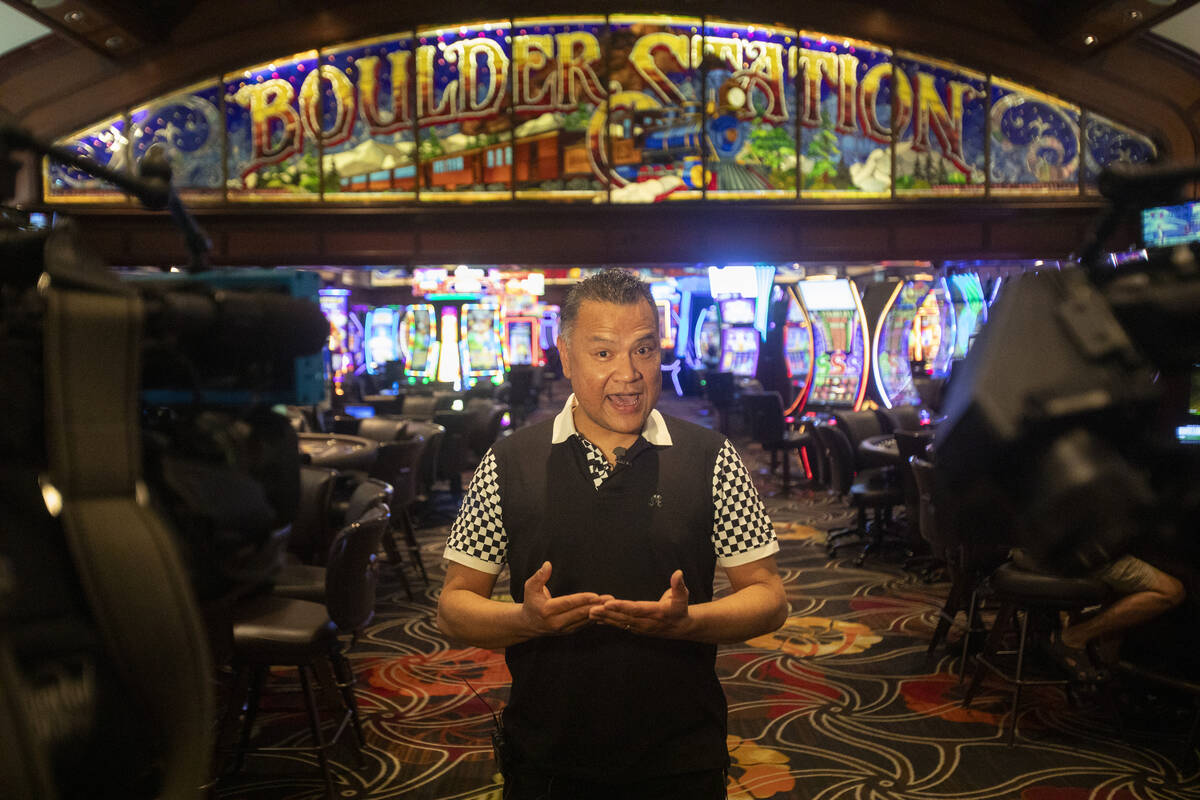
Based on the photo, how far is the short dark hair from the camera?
1.45 meters

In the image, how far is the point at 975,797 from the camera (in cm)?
269

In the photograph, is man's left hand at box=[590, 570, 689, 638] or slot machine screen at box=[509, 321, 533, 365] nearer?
man's left hand at box=[590, 570, 689, 638]

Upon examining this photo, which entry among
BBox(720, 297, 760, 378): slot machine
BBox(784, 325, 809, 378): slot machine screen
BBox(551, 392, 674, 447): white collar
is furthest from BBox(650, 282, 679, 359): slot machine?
BBox(551, 392, 674, 447): white collar

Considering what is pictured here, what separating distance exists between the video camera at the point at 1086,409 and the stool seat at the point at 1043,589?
2.68 meters

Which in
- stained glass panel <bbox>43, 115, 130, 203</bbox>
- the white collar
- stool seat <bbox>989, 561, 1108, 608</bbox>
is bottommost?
stool seat <bbox>989, 561, 1108, 608</bbox>

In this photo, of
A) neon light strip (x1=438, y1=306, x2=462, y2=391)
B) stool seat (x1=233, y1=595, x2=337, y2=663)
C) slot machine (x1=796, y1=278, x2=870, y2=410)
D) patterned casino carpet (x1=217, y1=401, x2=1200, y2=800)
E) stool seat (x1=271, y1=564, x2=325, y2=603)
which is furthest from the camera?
neon light strip (x1=438, y1=306, x2=462, y2=391)

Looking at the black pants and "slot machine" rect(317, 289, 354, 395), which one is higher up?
"slot machine" rect(317, 289, 354, 395)

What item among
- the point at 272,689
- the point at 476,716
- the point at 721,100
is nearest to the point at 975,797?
the point at 476,716

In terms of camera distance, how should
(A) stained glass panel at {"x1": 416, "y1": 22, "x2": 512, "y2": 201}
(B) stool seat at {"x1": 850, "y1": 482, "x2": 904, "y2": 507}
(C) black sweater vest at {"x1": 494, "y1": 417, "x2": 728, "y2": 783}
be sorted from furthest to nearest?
(A) stained glass panel at {"x1": 416, "y1": 22, "x2": 512, "y2": 201} < (B) stool seat at {"x1": 850, "y1": 482, "x2": 904, "y2": 507} < (C) black sweater vest at {"x1": 494, "y1": 417, "x2": 728, "y2": 783}

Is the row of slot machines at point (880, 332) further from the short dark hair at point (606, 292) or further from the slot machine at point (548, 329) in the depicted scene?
the slot machine at point (548, 329)

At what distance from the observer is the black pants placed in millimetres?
1395

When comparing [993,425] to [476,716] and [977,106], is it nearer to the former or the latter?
[476,716]

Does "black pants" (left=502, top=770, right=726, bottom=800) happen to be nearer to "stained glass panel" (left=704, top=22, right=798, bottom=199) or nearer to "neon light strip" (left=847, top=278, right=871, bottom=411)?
"neon light strip" (left=847, top=278, right=871, bottom=411)

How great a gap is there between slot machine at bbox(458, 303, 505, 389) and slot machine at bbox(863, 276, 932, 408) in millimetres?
5626
